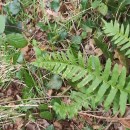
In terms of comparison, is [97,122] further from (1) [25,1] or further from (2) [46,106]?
(1) [25,1]

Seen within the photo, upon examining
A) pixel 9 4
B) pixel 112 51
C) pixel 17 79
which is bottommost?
pixel 17 79

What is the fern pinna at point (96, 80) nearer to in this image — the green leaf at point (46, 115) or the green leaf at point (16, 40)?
the green leaf at point (46, 115)

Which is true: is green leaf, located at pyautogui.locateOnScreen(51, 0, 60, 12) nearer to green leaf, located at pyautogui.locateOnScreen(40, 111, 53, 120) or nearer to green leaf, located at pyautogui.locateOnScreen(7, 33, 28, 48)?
green leaf, located at pyautogui.locateOnScreen(7, 33, 28, 48)

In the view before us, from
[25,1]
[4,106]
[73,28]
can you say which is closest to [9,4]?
[25,1]

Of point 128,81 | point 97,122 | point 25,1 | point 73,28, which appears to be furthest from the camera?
point 25,1

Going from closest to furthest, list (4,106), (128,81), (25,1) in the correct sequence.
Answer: (128,81)
(4,106)
(25,1)

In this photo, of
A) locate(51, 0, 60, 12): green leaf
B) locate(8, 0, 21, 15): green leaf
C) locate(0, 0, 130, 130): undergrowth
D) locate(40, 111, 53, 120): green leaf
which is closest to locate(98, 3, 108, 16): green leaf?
locate(0, 0, 130, 130): undergrowth

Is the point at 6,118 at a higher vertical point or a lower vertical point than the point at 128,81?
lower
